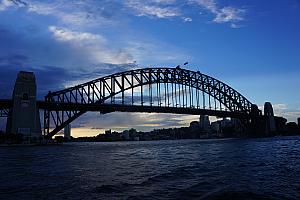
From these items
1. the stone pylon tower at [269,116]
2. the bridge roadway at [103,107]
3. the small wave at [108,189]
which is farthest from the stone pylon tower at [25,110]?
the stone pylon tower at [269,116]

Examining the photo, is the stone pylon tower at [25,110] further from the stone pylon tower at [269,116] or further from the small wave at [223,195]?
the stone pylon tower at [269,116]

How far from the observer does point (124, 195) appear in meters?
13.3

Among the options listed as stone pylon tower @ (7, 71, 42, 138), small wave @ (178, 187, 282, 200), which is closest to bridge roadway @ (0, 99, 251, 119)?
stone pylon tower @ (7, 71, 42, 138)

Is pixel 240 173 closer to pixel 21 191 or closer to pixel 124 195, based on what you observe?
pixel 124 195

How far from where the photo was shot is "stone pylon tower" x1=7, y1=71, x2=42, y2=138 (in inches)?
2876

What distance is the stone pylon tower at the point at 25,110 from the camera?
240 feet

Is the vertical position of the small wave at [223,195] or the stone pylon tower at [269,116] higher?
the stone pylon tower at [269,116]

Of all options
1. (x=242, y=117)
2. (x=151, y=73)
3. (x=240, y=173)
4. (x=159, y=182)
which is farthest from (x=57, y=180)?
(x=242, y=117)

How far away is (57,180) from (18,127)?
59.2m

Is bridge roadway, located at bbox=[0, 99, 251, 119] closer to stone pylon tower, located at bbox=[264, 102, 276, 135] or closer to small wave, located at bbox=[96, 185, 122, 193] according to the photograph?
stone pylon tower, located at bbox=[264, 102, 276, 135]

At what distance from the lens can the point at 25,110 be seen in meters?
74.0

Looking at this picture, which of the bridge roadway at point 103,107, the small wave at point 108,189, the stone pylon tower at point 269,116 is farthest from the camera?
the stone pylon tower at point 269,116

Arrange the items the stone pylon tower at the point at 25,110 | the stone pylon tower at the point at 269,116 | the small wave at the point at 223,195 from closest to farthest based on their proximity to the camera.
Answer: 1. the small wave at the point at 223,195
2. the stone pylon tower at the point at 25,110
3. the stone pylon tower at the point at 269,116

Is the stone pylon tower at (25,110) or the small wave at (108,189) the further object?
the stone pylon tower at (25,110)
